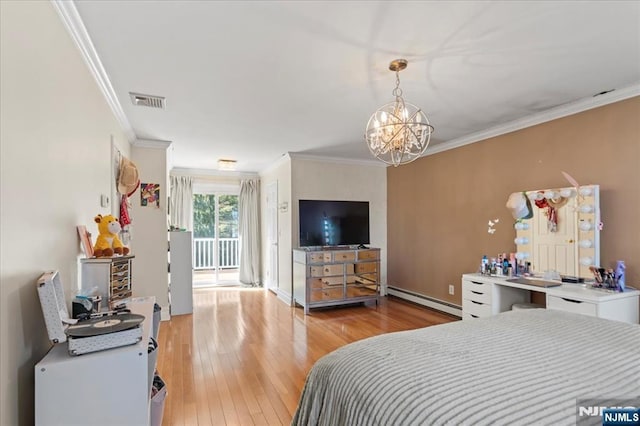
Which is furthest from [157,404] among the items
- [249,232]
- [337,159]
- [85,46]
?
[249,232]

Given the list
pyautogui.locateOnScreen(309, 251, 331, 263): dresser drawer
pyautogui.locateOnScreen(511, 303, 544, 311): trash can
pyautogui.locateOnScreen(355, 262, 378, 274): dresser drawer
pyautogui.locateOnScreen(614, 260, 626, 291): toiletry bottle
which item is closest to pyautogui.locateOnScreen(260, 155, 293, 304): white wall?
pyautogui.locateOnScreen(309, 251, 331, 263): dresser drawer

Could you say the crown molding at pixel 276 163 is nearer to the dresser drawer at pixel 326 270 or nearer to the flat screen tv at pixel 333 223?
the flat screen tv at pixel 333 223

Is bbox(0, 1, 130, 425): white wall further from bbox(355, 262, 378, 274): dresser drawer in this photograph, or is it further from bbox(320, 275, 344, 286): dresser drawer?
bbox(355, 262, 378, 274): dresser drawer

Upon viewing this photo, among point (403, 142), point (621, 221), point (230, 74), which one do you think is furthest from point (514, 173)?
point (230, 74)

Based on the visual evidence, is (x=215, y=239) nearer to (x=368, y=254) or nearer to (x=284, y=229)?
(x=284, y=229)

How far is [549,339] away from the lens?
4.99ft

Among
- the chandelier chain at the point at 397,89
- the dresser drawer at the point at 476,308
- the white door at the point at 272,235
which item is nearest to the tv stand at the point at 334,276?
the white door at the point at 272,235

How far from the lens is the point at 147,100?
108 inches

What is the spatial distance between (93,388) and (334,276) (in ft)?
12.1

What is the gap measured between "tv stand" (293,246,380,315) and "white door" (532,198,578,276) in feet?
7.04

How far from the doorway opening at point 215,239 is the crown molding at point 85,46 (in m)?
3.72

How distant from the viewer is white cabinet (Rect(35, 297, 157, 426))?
112cm

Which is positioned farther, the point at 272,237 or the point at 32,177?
the point at 272,237

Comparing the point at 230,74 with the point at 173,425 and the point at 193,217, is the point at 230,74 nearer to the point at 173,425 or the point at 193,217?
the point at 173,425
